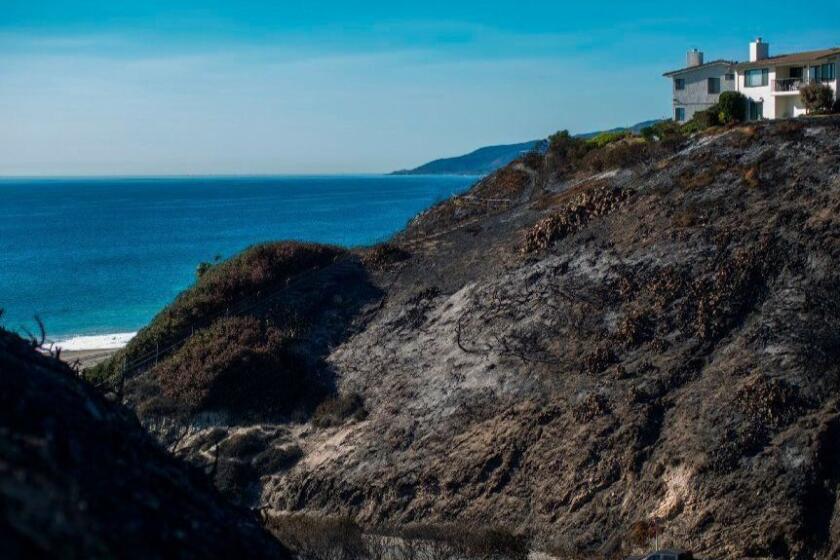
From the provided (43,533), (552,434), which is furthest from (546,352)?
(43,533)

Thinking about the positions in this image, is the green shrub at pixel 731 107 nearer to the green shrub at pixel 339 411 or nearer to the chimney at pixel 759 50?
the chimney at pixel 759 50

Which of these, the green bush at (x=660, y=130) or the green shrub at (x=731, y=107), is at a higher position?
the green shrub at (x=731, y=107)

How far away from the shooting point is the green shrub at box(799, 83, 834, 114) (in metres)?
47.5

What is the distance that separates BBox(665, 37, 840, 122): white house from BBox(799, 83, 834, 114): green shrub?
2.23m

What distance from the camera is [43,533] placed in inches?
267

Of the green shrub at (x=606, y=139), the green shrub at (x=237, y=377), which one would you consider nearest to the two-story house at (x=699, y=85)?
the green shrub at (x=606, y=139)

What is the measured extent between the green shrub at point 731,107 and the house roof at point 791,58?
2.14m

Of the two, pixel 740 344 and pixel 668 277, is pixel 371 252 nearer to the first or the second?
pixel 668 277

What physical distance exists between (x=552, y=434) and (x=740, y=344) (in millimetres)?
6124

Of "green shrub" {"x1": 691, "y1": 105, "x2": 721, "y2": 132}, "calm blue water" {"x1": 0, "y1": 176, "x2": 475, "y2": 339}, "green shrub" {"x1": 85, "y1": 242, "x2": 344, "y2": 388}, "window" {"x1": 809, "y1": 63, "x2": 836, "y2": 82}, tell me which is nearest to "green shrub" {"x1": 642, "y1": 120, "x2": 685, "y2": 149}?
"green shrub" {"x1": 691, "y1": 105, "x2": 721, "y2": 132}

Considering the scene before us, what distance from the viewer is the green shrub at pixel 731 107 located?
5100 centimetres

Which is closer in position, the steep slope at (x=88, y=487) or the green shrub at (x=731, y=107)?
the steep slope at (x=88, y=487)

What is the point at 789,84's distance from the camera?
5303cm

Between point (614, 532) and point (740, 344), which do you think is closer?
point (614, 532)
